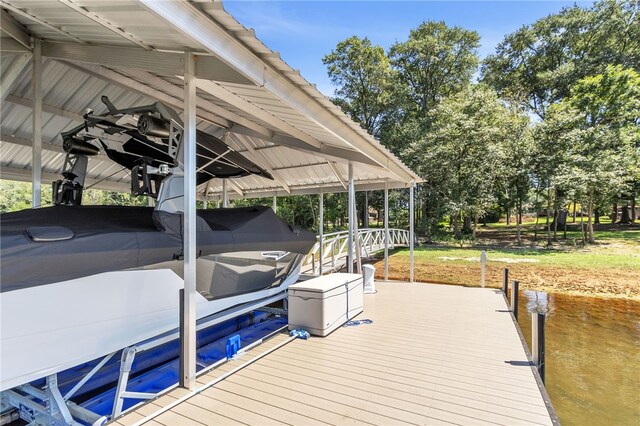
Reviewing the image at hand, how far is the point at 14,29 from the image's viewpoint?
10.5ft

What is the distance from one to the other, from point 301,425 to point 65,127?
576 centimetres

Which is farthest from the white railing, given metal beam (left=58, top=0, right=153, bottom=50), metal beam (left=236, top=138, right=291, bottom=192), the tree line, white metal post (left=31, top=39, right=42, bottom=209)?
metal beam (left=58, top=0, right=153, bottom=50)

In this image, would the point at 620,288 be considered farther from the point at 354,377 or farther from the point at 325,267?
the point at 354,377

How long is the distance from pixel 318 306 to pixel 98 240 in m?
2.45

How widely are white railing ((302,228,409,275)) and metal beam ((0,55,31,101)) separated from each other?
474 cm

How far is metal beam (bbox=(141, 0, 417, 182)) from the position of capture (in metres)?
1.95

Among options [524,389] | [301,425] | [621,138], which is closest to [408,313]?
[524,389]

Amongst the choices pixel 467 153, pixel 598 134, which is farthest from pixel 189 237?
pixel 598 134

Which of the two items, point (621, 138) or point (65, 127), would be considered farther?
point (621, 138)

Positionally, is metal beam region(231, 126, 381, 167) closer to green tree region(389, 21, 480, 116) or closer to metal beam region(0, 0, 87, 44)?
metal beam region(0, 0, 87, 44)

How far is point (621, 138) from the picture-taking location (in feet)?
51.1

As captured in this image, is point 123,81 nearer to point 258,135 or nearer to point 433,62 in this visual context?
point 258,135

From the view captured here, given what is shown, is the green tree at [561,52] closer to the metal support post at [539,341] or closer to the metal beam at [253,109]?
the metal beam at [253,109]

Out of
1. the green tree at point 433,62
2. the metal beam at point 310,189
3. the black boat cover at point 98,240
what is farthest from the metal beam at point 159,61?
the green tree at point 433,62
